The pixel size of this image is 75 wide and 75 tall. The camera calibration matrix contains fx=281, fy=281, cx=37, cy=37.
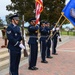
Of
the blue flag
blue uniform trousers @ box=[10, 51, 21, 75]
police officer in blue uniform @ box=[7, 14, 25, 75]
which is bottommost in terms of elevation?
blue uniform trousers @ box=[10, 51, 21, 75]

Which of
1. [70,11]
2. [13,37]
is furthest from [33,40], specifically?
[13,37]

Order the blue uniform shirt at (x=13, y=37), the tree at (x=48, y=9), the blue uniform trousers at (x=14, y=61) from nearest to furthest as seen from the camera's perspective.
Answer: the blue uniform shirt at (x=13, y=37) < the blue uniform trousers at (x=14, y=61) < the tree at (x=48, y=9)

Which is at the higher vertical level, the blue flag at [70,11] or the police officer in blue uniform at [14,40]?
the blue flag at [70,11]

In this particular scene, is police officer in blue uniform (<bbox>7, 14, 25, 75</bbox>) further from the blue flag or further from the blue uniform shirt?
the blue flag

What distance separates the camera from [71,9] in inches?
359

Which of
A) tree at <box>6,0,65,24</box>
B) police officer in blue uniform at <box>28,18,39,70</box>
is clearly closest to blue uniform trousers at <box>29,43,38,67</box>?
police officer in blue uniform at <box>28,18,39,70</box>

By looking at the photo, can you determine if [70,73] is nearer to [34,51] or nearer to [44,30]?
[34,51]

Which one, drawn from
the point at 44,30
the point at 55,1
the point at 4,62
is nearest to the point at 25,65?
the point at 4,62

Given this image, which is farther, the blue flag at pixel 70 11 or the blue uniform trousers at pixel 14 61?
the blue flag at pixel 70 11

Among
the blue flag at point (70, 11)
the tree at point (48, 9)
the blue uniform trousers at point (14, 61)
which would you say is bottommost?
the blue uniform trousers at point (14, 61)

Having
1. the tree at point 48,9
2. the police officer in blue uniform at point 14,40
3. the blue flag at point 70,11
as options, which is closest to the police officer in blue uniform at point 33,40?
the blue flag at point 70,11

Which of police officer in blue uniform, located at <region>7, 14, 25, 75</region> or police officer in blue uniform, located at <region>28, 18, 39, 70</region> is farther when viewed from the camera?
police officer in blue uniform, located at <region>28, 18, 39, 70</region>

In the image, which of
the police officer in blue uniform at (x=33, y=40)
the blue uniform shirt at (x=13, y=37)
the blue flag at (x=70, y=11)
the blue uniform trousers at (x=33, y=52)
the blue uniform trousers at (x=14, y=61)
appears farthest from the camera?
the blue flag at (x=70, y=11)

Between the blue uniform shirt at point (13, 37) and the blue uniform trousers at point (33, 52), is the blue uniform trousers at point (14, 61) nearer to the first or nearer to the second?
the blue uniform shirt at point (13, 37)
